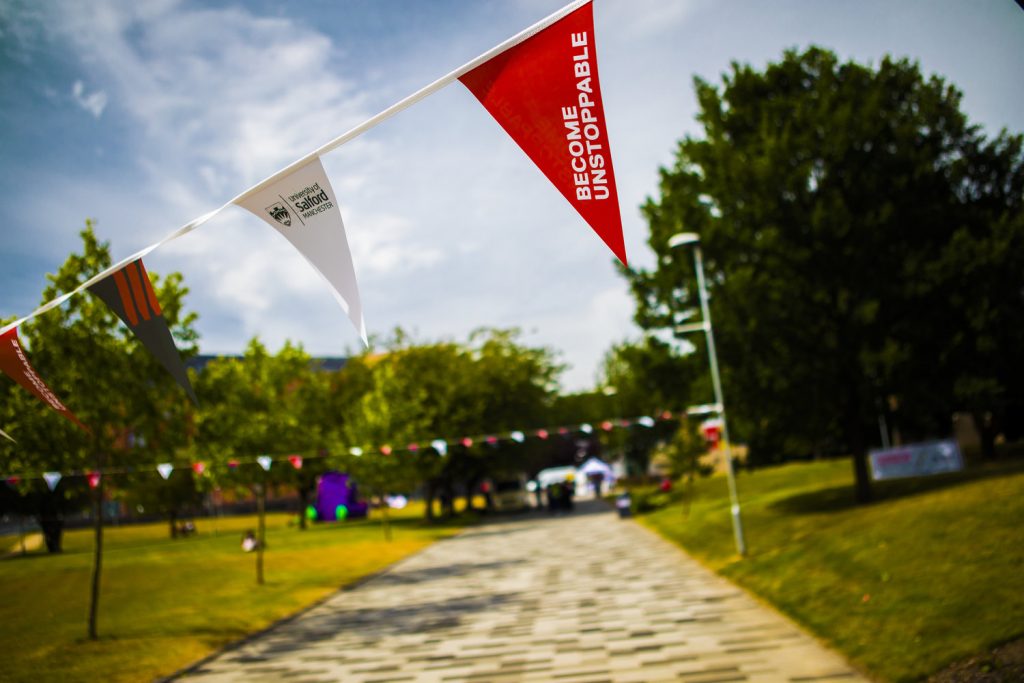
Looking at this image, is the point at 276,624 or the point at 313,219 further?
the point at 276,624

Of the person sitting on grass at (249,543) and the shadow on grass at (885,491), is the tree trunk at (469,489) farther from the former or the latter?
the shadow on grass at (885,491)

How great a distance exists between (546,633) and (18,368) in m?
7.68

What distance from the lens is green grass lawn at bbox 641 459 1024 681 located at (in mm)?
8344

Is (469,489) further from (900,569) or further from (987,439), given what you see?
(900,569)

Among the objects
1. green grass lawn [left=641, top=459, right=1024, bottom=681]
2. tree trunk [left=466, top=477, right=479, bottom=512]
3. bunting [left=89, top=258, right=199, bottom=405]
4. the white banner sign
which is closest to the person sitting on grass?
green grass lawn [left=641, top=459, right=1024, bottom=681]

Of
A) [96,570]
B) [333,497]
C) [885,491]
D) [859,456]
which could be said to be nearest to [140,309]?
[96,570]

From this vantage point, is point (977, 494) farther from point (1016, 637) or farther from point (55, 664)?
point (55, 664)

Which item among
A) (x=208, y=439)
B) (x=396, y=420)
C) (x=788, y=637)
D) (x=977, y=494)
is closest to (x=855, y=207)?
(x=977, y=494)

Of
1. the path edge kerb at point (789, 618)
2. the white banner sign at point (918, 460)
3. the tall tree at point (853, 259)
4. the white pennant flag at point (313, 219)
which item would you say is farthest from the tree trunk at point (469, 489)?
the white pennant flag at point (313, 219)

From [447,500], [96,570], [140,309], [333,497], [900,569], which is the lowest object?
[900,569]

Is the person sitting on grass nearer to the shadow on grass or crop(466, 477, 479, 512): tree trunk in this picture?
the shadow on grass

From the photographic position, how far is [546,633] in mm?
11266

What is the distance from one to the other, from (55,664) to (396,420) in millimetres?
26702

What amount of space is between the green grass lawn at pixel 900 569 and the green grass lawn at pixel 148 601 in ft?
29.9
